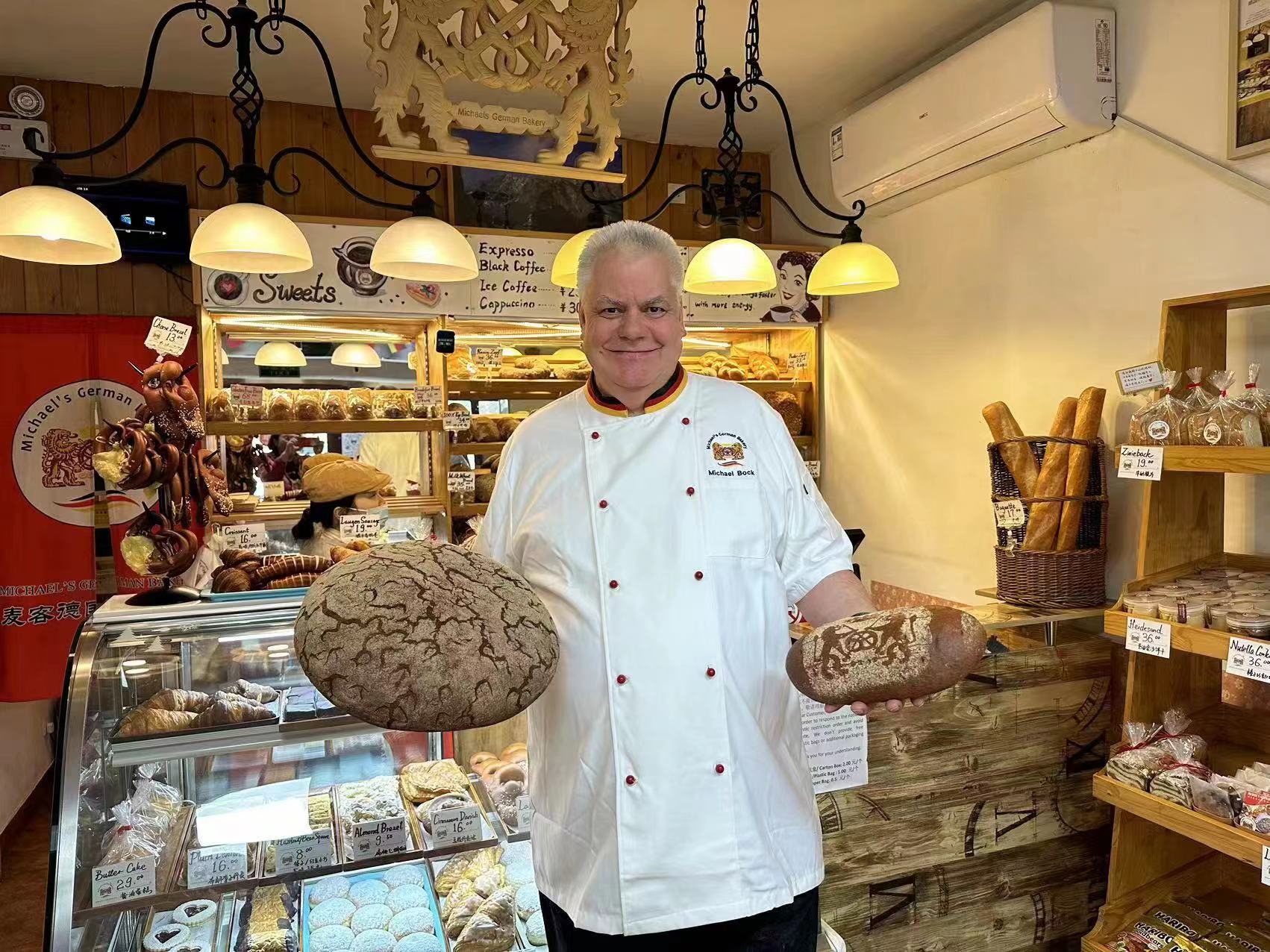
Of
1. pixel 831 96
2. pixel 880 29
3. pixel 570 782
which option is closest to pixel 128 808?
pixel 570 782

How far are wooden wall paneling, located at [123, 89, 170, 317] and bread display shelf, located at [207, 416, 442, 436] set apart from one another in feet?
2.34

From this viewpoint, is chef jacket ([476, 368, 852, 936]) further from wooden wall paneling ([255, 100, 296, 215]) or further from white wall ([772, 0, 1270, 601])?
wooden wall paneling ([255, 100, 296, 215])

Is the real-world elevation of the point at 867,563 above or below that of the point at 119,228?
below

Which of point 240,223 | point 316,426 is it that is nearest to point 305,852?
point 240,223

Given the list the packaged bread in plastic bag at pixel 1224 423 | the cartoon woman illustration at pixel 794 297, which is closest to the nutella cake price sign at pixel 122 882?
the packaged bread in plastic bag at pixel 1224 423

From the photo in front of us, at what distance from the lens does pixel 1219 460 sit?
Result: 1.91 m

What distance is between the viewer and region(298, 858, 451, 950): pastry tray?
1710 millimetres

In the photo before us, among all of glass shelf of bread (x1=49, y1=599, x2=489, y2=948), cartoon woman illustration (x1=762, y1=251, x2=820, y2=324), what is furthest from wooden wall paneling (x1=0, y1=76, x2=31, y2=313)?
cartoon woman illustration (x1=762, y1=251, x2=820, y2=324)

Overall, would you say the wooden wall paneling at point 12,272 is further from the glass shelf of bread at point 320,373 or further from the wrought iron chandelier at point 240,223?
the wrought iron chandelier at point 240,223

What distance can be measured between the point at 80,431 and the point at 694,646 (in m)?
3.62

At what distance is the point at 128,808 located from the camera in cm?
170

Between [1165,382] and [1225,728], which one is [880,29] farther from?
[1225,728]

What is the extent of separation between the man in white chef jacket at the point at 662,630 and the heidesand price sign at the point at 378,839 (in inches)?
17.6

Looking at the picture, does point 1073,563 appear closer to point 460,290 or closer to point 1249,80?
point 1249,80
